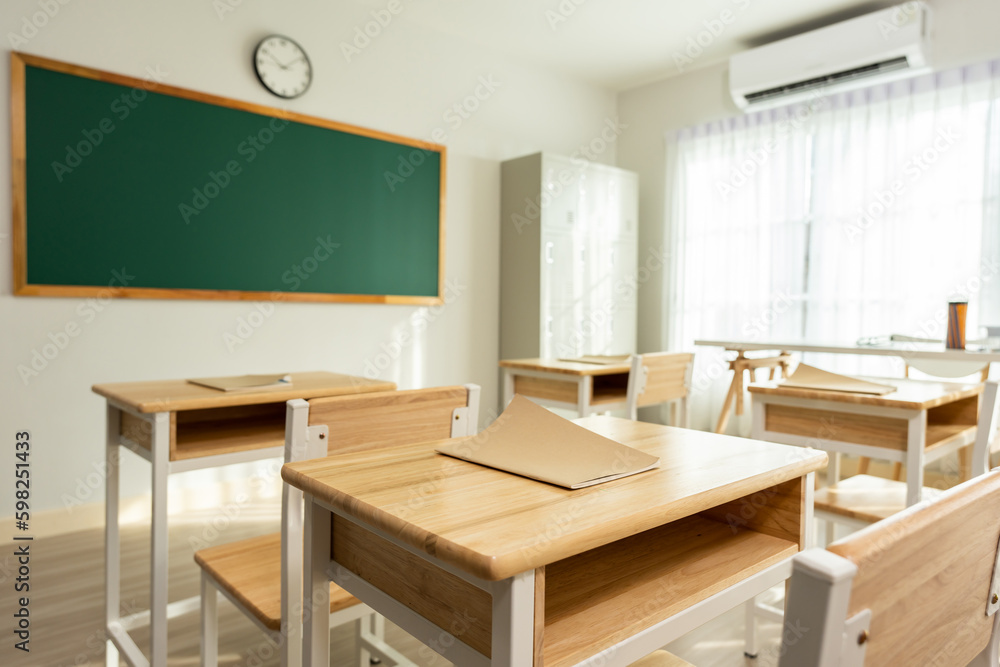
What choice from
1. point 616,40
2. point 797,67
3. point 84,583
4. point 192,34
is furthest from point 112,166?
point 797,67

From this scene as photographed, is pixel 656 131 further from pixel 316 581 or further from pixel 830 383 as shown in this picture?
pixel 316 581

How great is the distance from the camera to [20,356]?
2961 mm

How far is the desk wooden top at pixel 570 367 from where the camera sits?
2721mm

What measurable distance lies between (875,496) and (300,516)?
1676 mm

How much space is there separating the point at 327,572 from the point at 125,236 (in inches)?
114

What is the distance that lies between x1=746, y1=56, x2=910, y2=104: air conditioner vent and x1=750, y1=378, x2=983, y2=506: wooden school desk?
2698 mm

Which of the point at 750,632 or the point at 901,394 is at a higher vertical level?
the point at 901,394

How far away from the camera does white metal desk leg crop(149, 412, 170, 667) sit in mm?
1594

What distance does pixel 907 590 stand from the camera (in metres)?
0.56

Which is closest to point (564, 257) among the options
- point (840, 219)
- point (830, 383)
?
point (840, 219)

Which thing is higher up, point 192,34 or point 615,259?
point 192,34

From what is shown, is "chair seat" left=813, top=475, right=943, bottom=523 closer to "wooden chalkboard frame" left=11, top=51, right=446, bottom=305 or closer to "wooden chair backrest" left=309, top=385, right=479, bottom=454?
"wooden chair backrest" left=309, top=385, right=479, bottom=454

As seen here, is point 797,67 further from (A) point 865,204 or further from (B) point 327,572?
(B) point 327,572

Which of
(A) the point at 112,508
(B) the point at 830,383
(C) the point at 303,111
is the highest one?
(C) the point at 303,111
